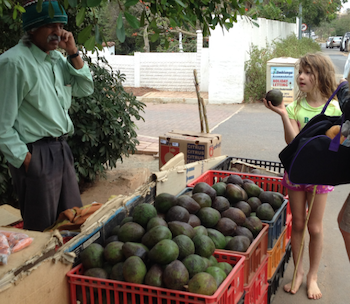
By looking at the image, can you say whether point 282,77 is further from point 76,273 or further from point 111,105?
point 76,273

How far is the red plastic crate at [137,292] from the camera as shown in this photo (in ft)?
6.70

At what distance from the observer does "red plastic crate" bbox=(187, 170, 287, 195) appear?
155 inches

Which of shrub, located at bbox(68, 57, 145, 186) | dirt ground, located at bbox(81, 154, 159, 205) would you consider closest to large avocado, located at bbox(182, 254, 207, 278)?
shrub, located at bbox(68, 57, 145, 186)

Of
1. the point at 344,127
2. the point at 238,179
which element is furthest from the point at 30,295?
the point at 238,179

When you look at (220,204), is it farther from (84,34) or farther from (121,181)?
(121,181)

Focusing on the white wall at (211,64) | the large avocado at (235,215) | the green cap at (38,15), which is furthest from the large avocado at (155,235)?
the white wall at (211,64)

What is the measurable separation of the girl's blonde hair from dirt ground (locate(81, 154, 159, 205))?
116 inches

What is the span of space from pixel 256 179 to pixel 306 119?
857 mm

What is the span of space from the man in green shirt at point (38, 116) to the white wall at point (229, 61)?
461 inches

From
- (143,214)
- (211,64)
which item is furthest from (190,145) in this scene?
(211,64)

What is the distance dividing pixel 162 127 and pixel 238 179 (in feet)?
24.6

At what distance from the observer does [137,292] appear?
6.95ft

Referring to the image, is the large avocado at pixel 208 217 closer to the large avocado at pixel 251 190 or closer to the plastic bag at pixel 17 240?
the large avocado at pixel 251 190

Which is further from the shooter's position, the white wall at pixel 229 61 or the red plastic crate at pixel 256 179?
the white wall at pixel 229 61
